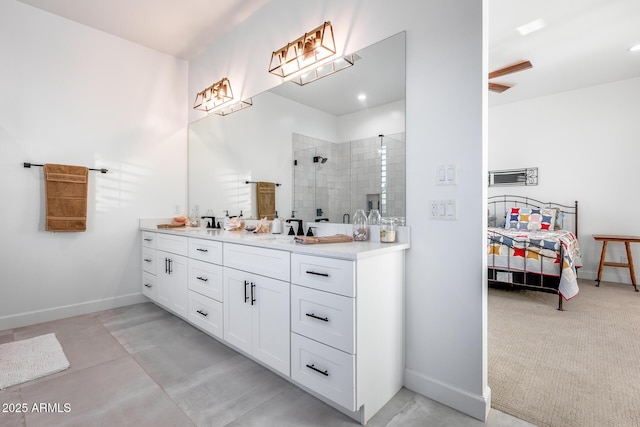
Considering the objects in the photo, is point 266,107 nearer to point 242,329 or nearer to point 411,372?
point 242,329

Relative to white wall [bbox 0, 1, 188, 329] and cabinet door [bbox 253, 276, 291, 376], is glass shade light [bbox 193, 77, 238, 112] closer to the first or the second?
white wall [bbox 0, 1, 188, 329]

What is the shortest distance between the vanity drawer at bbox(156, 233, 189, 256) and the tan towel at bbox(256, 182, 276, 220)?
27.3 inches

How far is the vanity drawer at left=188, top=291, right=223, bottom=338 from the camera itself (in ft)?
7.30

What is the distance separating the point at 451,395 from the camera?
1.64m

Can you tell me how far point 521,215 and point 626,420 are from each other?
13.1ft

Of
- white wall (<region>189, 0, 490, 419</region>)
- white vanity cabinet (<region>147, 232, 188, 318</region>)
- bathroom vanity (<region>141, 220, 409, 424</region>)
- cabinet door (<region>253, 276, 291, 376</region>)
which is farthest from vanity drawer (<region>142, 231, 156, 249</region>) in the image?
white wall (<region>189, 0, 490, 419</region>)

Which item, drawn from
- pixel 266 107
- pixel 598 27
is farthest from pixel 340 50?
pixel 598 27

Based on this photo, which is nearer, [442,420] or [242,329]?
[442,420]

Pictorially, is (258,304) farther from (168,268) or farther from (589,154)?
(589,154)

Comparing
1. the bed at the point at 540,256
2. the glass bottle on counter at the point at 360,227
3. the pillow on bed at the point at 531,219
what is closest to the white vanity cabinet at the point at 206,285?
the glass bottle on counter at the point at 360,227

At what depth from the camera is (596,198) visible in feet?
15.2

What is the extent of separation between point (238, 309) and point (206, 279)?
1.56ft

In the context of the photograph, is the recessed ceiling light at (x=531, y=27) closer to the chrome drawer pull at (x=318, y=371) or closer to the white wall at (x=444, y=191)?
the white wall at (x=444, y=191)

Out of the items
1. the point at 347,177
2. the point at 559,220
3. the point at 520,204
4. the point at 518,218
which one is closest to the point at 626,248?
the point at 559,220
